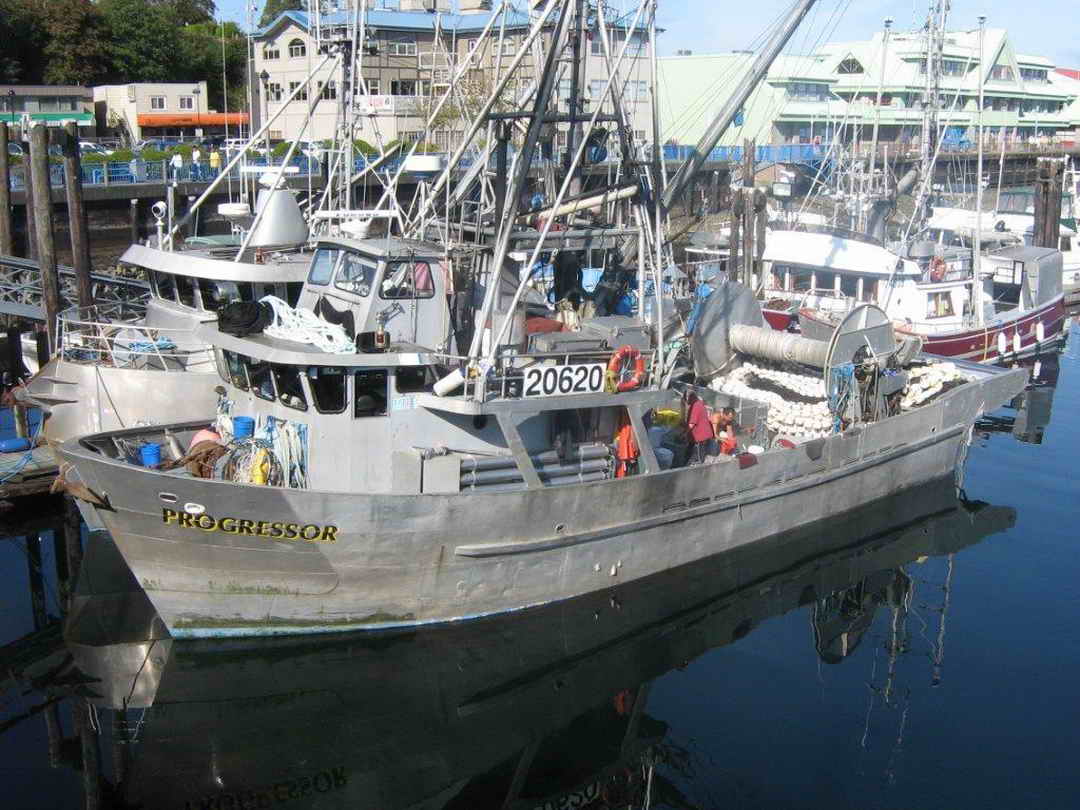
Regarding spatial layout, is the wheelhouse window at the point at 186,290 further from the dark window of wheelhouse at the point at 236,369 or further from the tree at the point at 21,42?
the tree at the point at 21,42

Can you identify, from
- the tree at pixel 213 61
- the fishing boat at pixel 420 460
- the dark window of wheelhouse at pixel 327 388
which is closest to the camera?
the fishing boat at pixel 420 460

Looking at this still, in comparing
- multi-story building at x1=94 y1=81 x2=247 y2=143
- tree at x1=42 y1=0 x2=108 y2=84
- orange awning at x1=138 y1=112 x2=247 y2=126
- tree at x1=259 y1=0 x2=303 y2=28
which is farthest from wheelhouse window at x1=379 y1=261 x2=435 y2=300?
tree at x1=259 y1=0 x2=303 y2=28

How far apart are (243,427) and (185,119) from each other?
4593 centimetres

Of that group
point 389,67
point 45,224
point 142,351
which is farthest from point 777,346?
point 389,67

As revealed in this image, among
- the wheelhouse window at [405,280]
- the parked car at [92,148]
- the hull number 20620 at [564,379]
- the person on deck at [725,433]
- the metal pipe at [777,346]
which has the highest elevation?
the parked car at [92,148]

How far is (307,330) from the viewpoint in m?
14.4

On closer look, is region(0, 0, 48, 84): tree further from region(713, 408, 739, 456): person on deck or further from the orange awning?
region(713, 408, 739, 456): person on deck

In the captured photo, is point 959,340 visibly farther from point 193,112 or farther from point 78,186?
point 193,112

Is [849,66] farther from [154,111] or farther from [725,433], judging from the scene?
[725,433]

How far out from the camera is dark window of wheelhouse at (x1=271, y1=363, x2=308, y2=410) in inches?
578

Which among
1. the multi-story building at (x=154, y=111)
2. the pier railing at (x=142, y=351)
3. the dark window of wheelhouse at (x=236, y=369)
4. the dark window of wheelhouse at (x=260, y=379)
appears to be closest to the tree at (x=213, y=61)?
the multi-story building at (x=154, y=111)

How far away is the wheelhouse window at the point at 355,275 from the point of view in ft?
48.8

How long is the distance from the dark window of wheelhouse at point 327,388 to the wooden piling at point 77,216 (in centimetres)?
1127

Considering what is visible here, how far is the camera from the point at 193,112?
190 ft
